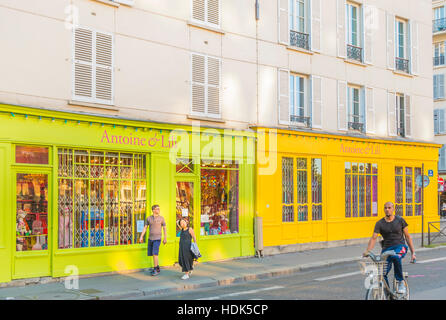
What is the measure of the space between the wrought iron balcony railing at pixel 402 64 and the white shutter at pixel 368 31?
1825 mm

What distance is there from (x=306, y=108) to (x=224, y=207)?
459cm

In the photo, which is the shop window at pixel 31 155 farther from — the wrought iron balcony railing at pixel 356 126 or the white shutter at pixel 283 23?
the wrought iron balcony railing at pixel 356 126

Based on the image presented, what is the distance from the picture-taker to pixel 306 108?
17.9 m

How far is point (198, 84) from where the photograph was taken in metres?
14.8

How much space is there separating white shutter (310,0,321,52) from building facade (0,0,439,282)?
0.18 ft

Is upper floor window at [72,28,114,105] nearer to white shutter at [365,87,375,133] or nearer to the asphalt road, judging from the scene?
the asphalt road

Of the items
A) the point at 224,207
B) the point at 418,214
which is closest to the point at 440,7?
the point at 418,214

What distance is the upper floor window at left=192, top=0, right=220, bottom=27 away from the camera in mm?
14883

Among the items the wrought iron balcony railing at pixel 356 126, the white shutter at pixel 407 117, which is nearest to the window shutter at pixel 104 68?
the wrought iron balcony railing at pixel 356 126

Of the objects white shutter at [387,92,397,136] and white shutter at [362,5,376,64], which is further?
white shutter at [387,92,397,136]

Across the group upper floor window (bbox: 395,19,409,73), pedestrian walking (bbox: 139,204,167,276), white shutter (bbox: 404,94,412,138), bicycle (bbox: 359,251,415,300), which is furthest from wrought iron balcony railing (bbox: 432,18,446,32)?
bicycle (bbox: 359,251,415,300)

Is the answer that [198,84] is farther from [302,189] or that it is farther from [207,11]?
[302,189]

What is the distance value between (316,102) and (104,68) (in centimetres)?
763
